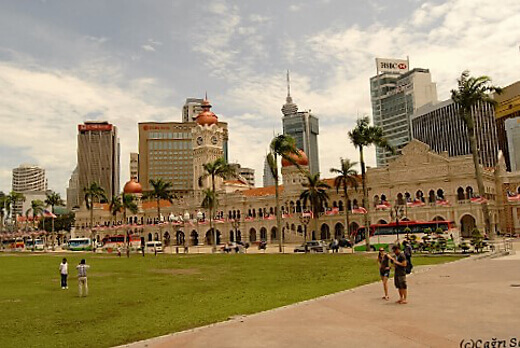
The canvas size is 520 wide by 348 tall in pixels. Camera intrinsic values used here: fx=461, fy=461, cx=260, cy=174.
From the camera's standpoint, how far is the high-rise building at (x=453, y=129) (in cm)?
12625

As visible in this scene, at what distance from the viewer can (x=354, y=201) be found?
7450 centimetres

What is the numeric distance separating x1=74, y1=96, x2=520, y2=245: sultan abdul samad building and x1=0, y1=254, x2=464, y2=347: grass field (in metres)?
28.7

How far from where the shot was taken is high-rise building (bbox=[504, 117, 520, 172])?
10375 cm

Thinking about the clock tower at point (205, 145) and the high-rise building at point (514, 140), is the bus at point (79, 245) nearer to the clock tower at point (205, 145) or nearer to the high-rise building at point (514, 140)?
the clock tower at point (205, 145)

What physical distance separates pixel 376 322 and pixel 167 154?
190 metres

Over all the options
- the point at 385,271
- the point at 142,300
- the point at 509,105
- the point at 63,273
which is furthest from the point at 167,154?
the point at 385,271

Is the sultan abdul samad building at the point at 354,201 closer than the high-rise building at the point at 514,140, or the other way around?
the sultan abdul samad building at the point at 354,201

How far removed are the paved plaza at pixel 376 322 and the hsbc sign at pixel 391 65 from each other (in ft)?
596

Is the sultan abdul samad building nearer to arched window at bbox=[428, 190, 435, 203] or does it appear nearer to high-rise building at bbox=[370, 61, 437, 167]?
arched window at bbox=[428, 190, 435, 203]

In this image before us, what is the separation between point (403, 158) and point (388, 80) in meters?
128

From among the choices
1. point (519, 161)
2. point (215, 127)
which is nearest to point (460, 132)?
point (519, 161)

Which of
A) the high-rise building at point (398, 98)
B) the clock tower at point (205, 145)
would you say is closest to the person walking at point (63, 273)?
the clock tower at point (205, 145)

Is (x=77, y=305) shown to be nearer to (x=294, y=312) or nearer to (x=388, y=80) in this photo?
(x=294, y=312)

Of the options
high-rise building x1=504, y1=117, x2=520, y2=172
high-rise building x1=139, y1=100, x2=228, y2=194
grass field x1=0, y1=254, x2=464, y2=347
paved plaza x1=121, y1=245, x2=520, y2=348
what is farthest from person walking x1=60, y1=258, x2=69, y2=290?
high-rise building x1=139, y1=100, x2=228, y2=194
